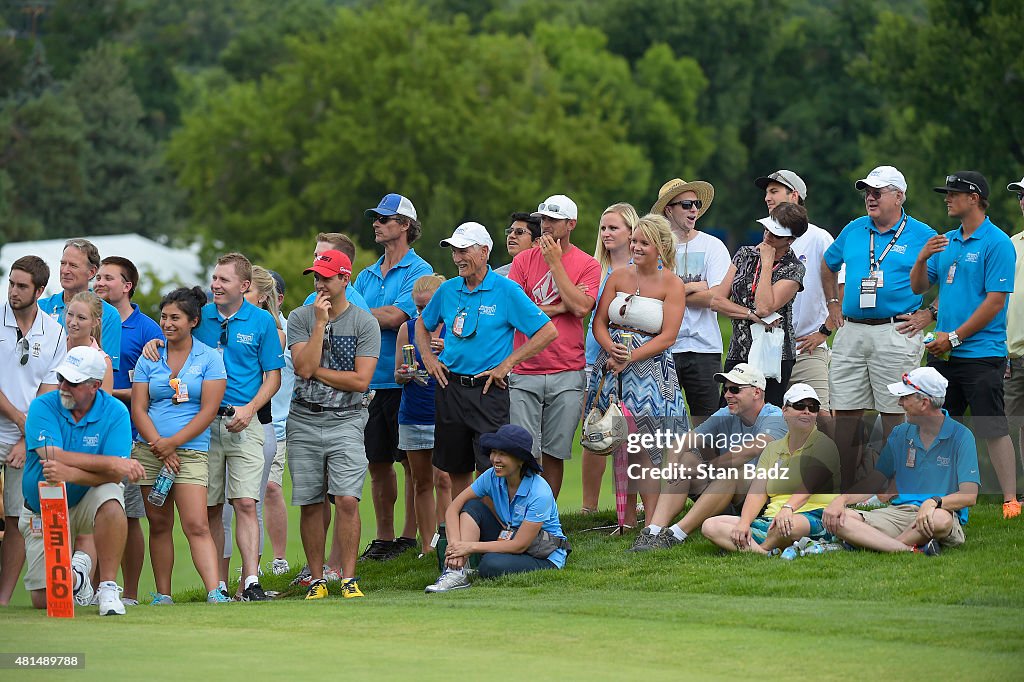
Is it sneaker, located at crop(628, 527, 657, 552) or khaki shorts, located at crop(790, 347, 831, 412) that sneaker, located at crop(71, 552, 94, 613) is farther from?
khaki shorts, located at crop(790, 347, 831, 412)

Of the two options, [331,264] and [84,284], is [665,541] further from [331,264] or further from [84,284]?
[84,284]

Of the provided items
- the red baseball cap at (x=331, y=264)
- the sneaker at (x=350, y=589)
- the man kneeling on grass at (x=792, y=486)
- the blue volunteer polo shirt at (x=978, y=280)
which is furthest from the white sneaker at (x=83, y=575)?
the blue volunteer polo shirt at (x=978, y=280)

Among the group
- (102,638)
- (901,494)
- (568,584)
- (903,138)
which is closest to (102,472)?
(102,638)

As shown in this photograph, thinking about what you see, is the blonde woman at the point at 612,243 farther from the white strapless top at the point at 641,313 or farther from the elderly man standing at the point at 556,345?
the white strapless top at the point at 641,313

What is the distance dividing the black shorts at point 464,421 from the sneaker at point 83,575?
2437 mm

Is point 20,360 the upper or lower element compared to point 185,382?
upper

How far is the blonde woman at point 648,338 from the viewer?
34.8 ft

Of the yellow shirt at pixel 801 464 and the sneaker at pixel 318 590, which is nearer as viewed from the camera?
the yellow shirt at pixel 801 464

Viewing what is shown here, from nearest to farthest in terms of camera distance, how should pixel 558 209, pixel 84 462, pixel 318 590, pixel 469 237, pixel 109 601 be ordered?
pixel 109 601, pixel 84 462, pixel 318 590, pixel 469 237, pixel 558 209

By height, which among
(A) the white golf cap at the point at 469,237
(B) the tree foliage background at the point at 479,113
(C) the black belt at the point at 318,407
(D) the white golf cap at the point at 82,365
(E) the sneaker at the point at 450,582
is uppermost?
(B) the tree foliage background at the point at 479,113

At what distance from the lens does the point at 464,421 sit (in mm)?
10602

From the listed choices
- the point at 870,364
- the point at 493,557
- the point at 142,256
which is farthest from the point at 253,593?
the point at 142,256

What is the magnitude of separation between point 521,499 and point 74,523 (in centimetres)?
277

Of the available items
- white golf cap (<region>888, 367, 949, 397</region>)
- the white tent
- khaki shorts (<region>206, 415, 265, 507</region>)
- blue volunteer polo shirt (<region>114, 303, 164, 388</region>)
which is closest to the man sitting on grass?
white golf cap (<region>888, 367, 949, 397</region>)
